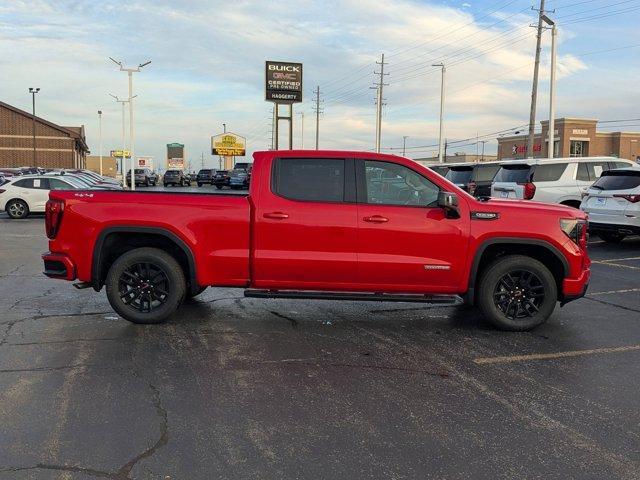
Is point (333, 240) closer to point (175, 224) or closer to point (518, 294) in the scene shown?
point (175, 224)

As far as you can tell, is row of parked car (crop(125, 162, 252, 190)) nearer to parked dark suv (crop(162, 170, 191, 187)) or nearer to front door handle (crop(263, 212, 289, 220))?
parked dark suv (crop(162, 170, 191, 187))

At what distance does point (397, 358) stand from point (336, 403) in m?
1.19

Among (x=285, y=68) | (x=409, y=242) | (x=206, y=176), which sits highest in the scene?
(x=285, y=68)

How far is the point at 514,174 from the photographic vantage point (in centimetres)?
1489

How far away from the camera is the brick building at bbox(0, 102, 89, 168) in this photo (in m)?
66.6

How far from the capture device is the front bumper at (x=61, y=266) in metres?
6.15

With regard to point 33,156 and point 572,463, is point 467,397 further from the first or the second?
point 33,156

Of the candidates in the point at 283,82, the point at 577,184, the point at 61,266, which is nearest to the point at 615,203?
the point at 577,184

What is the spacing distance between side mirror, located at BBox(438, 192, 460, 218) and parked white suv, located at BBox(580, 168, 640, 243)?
794 centimetres

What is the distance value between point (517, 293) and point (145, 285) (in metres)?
3.95

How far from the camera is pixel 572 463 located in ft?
11.2

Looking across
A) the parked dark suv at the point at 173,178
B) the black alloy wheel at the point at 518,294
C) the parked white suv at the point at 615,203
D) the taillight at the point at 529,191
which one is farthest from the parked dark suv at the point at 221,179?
the black alloy wheel at the point at 518,294

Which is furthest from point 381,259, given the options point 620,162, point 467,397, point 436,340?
point 620,162

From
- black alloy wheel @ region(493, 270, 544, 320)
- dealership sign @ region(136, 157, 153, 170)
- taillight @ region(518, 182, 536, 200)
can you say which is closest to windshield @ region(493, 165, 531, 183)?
taillight @ region(518, 182, 536, 200)
